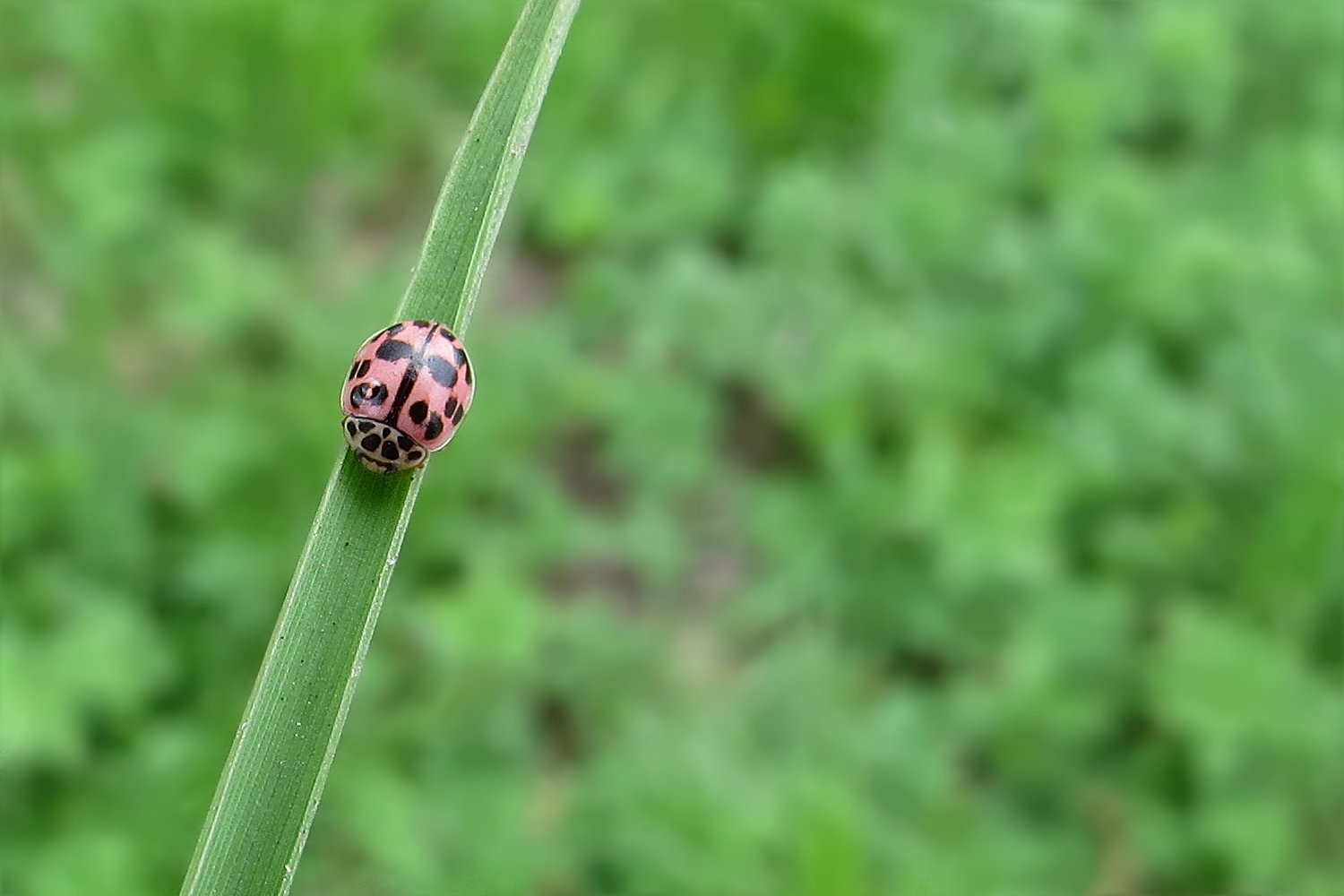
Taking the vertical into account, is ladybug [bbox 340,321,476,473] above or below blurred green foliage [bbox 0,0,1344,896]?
below

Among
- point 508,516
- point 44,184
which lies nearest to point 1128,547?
point 508,516

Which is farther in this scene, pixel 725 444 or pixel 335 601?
pixel 725 444

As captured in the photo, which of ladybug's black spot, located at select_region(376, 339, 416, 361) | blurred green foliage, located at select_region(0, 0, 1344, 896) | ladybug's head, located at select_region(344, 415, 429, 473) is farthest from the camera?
blurred green foliage, located at select_region(0, 0, 1344, 896)

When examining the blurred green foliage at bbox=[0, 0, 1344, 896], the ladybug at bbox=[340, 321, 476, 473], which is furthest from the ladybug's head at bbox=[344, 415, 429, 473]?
the blurred green foliage at bbox=[0, 0, 1344, 896]

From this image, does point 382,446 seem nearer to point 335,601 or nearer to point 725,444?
point 335,601

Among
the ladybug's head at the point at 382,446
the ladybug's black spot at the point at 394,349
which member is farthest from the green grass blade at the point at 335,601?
the ladybug's black spot at the point at 394,349

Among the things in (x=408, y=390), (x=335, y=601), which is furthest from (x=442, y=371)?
(x=335, y=601)

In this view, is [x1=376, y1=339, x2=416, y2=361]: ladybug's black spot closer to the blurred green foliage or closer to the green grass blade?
the green grass blade
